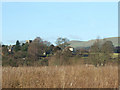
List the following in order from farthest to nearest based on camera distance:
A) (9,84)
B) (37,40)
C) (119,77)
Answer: (37,40) → (119,77) → (9,84)

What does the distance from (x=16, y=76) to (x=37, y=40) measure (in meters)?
7.26

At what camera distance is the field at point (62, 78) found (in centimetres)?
538

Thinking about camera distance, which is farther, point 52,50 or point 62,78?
point 52,50

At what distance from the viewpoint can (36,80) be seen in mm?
5832

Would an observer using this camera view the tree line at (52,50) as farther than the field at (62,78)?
Yes

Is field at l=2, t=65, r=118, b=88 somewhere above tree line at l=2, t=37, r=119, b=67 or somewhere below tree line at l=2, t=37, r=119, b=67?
below

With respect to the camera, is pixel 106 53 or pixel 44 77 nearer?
pixel 44 77

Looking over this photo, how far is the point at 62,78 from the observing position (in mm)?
5777

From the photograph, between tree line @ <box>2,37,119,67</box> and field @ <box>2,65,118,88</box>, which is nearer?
field @ <box>2,65,118,88</box>

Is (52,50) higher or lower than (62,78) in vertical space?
higher

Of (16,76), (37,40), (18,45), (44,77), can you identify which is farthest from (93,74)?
(18,45)

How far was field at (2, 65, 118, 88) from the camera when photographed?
538cm

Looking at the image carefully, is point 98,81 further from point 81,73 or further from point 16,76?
point 16,76

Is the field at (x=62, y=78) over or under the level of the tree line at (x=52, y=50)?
under
